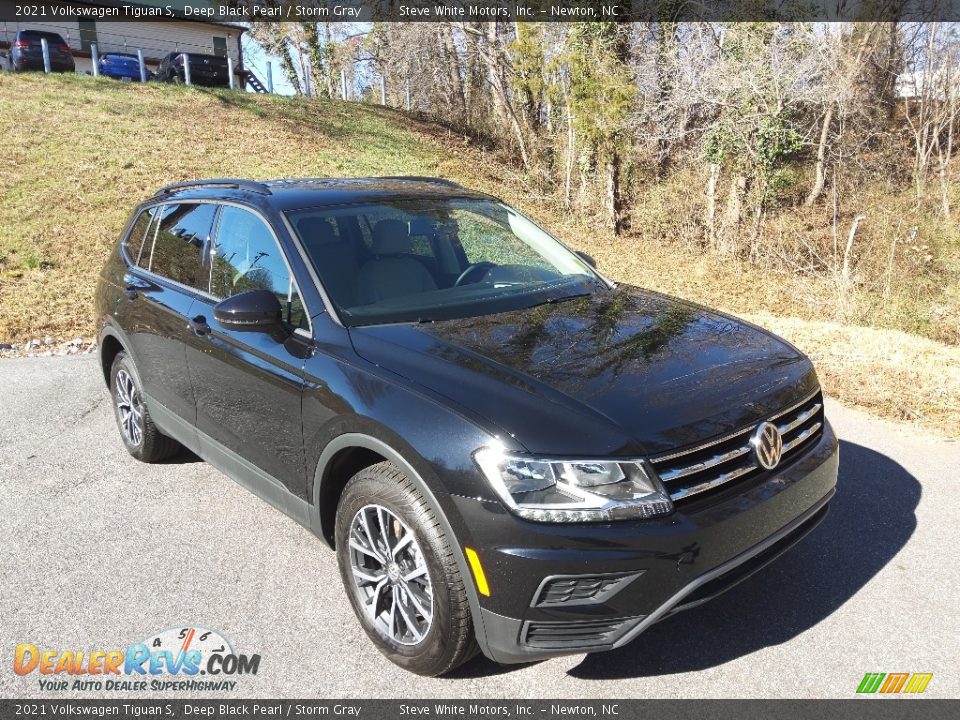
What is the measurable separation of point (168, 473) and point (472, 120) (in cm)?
2395

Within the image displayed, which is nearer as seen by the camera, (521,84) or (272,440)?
(272,440)

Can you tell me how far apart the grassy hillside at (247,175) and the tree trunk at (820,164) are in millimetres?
3331

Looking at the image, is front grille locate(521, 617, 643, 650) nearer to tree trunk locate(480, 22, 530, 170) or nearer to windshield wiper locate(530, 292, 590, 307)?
windshield wiper locate(530, 292, 590, 307)

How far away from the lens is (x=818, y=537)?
3680mm

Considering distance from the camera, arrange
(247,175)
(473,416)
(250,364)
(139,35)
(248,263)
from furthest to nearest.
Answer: (139,35), (247,175), (248,263), (250,364), (473,416)

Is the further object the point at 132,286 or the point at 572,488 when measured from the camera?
the point at 132,286

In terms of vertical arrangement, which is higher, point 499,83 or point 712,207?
point 499,83

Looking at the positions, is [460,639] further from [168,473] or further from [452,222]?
[168,473]

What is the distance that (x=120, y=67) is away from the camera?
→ 27391mm

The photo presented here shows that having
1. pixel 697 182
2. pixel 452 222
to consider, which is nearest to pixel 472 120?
pixel 697 182

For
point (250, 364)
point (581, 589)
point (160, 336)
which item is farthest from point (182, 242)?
point (581, 589)

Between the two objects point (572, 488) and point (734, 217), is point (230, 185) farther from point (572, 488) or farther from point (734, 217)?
point (734, 217)

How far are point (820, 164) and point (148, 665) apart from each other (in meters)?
18.1

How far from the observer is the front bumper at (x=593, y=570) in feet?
7.68
